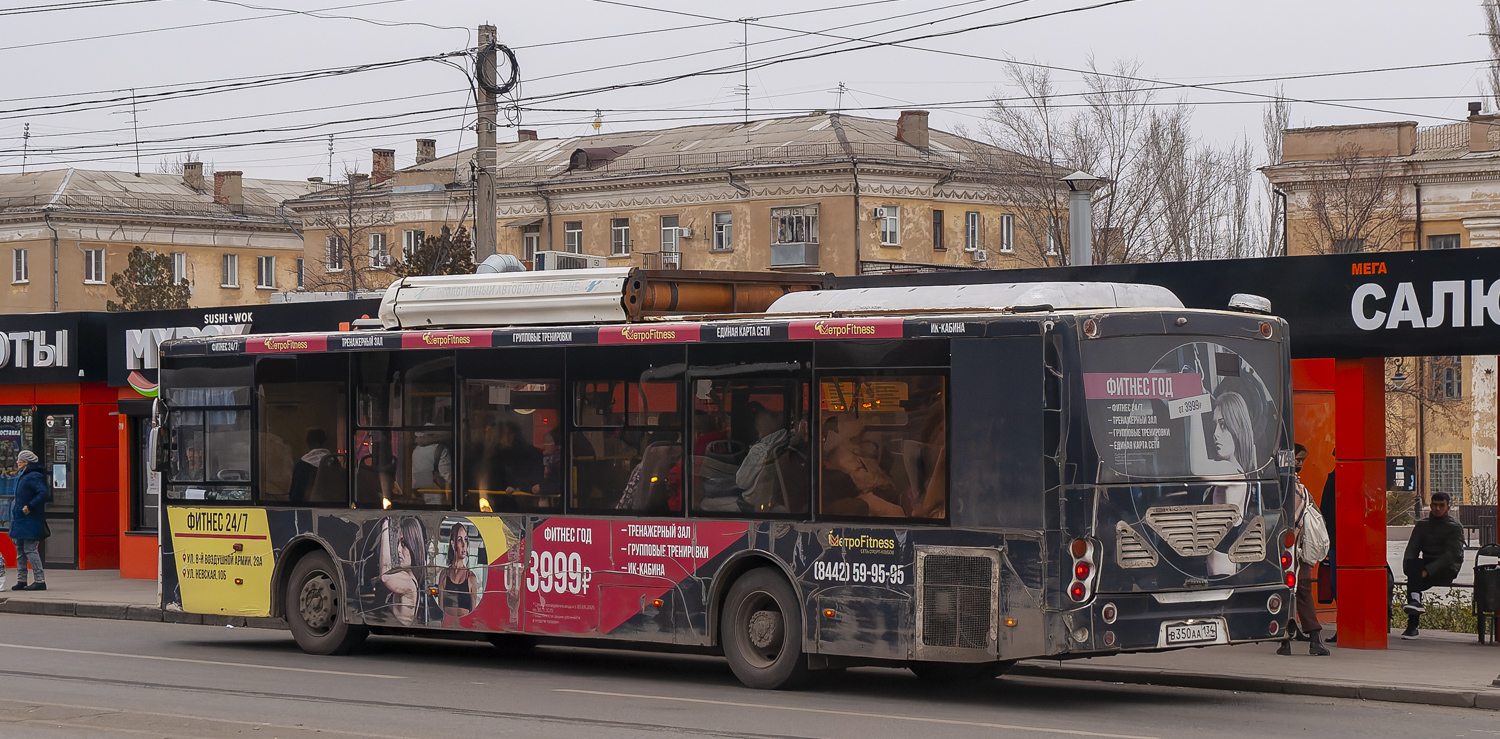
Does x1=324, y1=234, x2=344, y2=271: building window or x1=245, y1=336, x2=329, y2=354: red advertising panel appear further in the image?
x1=324, y1=234, x2=344, y2=271: building window

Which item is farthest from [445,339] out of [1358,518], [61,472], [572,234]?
[572,234]

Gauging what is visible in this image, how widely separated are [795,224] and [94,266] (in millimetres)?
38335

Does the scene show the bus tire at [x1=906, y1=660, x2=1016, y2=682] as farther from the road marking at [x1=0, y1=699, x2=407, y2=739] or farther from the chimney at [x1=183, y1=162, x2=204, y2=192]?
the chimney at [x1=183, y1=162, x2=204, y2=192]

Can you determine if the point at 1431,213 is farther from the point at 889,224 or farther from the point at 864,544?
the point at 864,544

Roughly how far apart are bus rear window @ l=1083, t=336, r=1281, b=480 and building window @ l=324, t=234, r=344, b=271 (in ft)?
226

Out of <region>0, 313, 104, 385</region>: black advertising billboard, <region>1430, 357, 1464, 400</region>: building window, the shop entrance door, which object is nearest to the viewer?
<region>0, 313, 104, 385</region>: black advertising billboard

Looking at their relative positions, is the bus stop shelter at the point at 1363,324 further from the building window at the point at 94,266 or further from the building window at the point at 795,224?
the building window at the point at 94,266

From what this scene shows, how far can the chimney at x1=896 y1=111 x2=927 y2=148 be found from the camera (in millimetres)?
68500

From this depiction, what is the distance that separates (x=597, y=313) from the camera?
14.7 m

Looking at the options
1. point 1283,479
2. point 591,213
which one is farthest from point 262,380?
point 591,213

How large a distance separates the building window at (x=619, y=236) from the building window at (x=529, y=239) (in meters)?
3.62

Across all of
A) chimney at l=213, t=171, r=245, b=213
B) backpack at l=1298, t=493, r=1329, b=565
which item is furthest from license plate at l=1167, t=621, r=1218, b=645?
chimney at l=213, t=171, r=245, b=213

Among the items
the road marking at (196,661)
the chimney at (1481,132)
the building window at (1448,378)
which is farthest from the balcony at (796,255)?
the road marking at (196,661)

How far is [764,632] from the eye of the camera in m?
13.5
